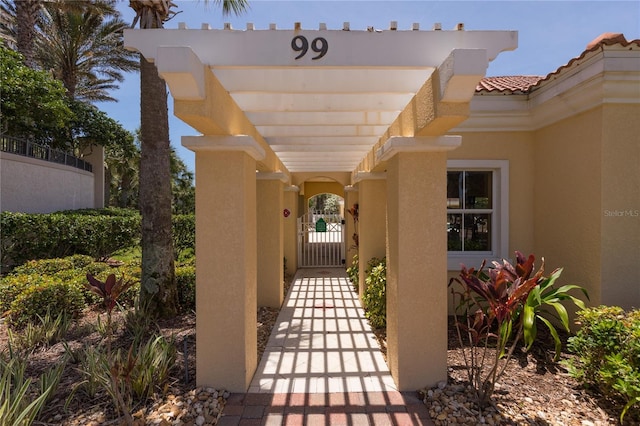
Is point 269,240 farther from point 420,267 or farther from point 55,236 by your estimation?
point 55,236

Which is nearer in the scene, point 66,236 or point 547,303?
point 547,303

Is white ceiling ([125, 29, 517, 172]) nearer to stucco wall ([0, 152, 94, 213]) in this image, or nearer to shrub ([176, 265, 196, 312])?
shrub ([176, 265, 196, 312])

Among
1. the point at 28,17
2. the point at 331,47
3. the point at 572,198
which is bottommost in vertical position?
the point at 572,198

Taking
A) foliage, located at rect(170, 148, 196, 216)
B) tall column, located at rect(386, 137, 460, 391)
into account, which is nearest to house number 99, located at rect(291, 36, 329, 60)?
tall column, located at rect(386, 137, 460, 391)

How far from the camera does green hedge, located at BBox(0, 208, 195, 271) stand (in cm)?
1006

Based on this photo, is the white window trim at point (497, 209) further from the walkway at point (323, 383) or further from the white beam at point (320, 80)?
the white beam at point (320, 80)

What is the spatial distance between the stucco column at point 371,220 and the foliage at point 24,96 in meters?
13.2

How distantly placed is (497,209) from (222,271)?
207 inches

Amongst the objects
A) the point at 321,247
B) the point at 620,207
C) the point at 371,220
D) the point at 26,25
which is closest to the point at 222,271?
the point at 371,220

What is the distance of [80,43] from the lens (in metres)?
17.4

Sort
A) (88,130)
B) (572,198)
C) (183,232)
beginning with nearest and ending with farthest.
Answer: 1. (572,198)
2. (183,232)
3. (88,130)

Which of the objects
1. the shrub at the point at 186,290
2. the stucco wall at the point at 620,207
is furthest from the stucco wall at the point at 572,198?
the shrub at the point at 186,290

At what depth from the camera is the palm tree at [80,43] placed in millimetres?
16469

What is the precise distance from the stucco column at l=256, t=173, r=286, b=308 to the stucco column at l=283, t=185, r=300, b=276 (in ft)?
10.8
